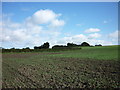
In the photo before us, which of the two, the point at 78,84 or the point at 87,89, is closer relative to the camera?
the point at 87,89

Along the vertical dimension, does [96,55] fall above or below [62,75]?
above

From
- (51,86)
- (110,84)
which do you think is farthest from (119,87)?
(51,86)

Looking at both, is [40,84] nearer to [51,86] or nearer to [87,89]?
[51,86]

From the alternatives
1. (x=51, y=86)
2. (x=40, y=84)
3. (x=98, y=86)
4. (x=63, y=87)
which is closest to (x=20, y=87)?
(x=40, y=84)

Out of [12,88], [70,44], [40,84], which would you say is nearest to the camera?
[12,88]

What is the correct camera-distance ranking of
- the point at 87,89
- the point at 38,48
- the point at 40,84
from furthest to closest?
the point at 38,48 → the point at 40,84 → the point at 87,89

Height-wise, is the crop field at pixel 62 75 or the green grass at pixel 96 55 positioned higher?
the green grass at pixel 96 55

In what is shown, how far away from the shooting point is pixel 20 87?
5.60 metres

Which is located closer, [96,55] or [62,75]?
[62,75]

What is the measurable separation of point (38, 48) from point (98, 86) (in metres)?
34.8

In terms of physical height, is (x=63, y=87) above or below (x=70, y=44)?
below

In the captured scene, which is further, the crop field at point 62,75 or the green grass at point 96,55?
the green grass at point 96,55

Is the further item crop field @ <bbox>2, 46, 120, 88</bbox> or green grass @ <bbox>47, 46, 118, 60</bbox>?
green grass @ <bbox>47, 46, 118, 60</bbox>

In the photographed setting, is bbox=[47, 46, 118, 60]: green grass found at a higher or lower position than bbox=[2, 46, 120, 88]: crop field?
higher
